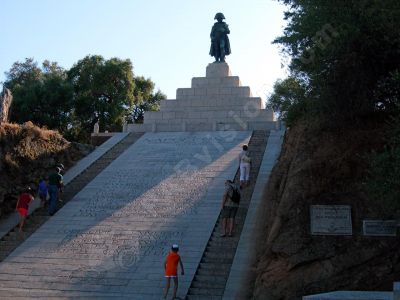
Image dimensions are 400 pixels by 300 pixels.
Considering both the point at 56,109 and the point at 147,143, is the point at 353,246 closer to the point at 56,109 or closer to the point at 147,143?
the point at 147,143

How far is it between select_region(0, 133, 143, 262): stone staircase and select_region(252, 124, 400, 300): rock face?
6239 mm

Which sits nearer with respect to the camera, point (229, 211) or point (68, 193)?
point (229, 211)

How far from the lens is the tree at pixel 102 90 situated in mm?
39875

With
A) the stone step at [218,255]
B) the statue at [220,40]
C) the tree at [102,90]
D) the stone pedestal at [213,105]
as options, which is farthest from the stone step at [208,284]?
the tree at [102,90]

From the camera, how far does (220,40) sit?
105ft

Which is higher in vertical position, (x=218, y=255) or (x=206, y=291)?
(x=218, y=255)

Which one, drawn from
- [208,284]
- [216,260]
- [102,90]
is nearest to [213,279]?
[208,284]

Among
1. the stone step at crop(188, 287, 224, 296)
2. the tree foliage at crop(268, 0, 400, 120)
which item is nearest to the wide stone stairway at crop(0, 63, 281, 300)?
the stone step at crop(188, 287, 224, 296)

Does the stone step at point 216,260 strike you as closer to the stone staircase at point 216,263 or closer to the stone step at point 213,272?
the stone staircase at point 216,263

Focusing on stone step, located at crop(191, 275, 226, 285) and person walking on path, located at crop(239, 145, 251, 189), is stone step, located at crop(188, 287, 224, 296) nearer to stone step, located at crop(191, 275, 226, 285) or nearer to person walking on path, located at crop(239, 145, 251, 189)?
stone step, located at crop(191, 275, 226, 285)

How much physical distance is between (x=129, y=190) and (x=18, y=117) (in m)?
22.5

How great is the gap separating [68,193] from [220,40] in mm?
17495

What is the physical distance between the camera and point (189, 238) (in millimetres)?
13188

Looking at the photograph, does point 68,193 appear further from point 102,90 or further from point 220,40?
point 102,90
